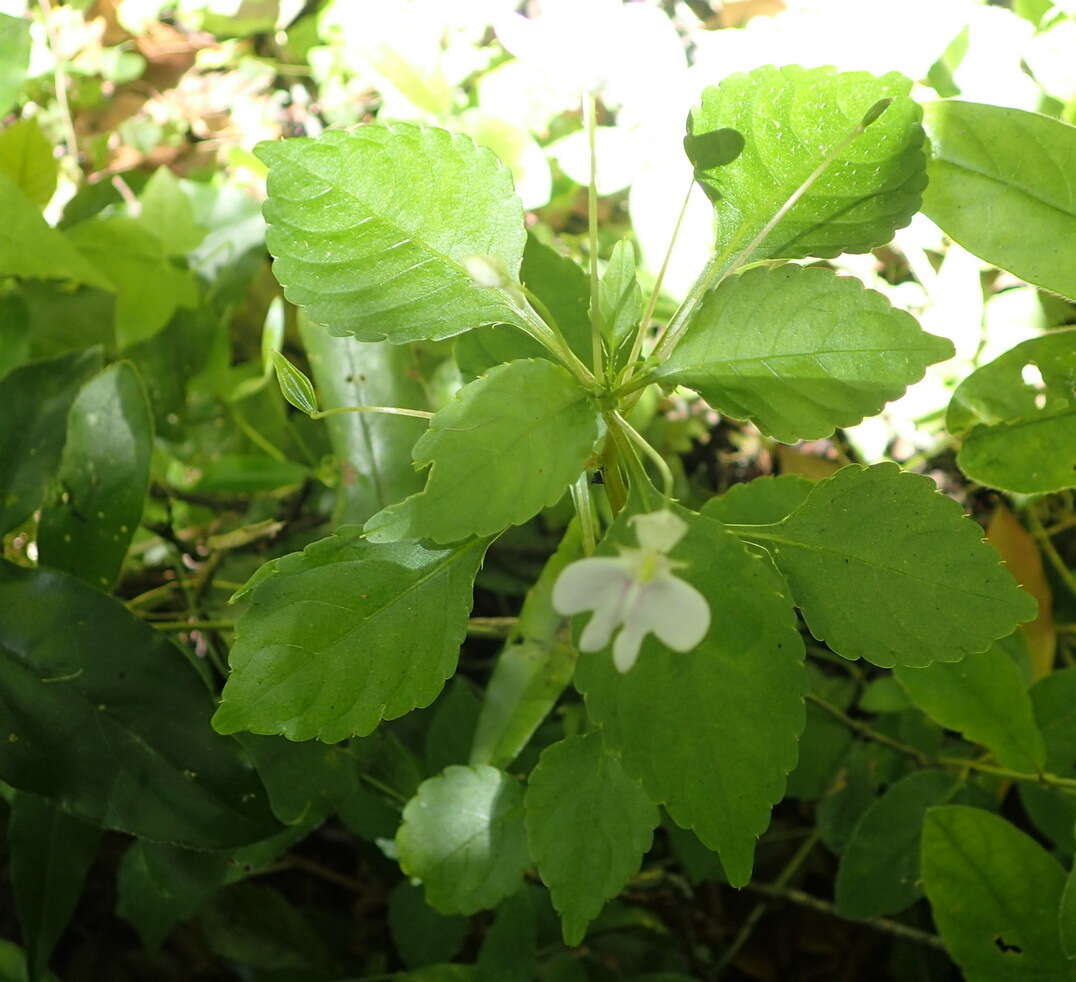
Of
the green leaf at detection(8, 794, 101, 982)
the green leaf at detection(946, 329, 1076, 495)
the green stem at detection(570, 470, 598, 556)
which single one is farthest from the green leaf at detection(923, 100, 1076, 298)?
the green leaf at detection(8, 794, 101, 982)

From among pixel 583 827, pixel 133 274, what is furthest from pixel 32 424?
pixel 583 827

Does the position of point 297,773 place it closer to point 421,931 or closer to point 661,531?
point 421,931

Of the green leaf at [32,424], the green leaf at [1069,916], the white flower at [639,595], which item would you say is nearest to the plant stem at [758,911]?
the green leaf at [1069,916]

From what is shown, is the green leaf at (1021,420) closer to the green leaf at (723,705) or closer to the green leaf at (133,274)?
the green leaf at (723,705)

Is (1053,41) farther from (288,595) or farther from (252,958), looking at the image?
(252,958)

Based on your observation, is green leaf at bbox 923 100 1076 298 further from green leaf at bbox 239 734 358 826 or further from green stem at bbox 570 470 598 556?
green leaf at bbox 239 734 358 826

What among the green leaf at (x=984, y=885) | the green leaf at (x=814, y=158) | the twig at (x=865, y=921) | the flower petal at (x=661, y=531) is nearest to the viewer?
the flower petal at (x=661, y=531)

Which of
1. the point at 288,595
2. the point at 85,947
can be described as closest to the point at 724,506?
the point at 288,595
